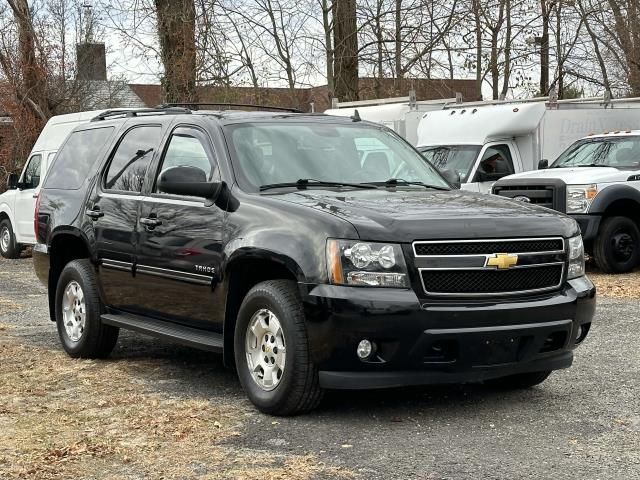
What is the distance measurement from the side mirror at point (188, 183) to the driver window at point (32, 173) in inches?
526

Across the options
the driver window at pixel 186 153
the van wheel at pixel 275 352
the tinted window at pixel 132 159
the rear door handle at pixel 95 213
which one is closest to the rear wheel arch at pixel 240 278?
the van wheel at pixel 275 352

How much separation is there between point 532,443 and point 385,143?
114 inches

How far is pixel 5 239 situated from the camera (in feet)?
68.0

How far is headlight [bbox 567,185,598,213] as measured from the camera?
1432 cm

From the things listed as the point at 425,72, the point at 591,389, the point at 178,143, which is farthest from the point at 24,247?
the point at 591,389

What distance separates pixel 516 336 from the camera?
5824 millimetres

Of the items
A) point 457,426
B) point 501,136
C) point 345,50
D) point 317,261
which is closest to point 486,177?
point 501,136

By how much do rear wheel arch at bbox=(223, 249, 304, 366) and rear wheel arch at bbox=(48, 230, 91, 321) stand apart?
2.36 m

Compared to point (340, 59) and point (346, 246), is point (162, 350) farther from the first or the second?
point (340, 59)

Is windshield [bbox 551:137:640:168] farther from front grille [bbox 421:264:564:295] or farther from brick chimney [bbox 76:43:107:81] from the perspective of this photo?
brick chimney [bbox 76:43:107:81]

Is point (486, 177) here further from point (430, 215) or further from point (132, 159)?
point (430, 215)

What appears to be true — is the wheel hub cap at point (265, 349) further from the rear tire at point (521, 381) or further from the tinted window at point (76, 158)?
the tinted window at point (76, 158)

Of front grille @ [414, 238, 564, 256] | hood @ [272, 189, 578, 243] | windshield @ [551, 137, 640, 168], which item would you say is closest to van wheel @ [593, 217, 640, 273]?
windshield @ [551, 137, 640, 168]

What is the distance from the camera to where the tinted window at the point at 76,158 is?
845 centimetres
